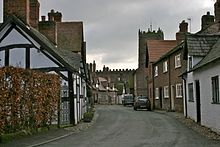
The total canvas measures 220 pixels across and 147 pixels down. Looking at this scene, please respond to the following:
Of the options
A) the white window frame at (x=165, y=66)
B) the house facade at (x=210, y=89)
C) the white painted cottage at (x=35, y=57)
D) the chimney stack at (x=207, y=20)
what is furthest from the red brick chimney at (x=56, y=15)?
the house facade at (x=210, y=89)

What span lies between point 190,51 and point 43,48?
958 cm

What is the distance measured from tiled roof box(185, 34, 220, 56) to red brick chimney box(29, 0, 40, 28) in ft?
38.2

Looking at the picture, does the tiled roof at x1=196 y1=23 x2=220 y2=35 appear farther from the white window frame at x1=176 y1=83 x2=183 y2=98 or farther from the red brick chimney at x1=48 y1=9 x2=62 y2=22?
the red brick chimney at x1=48 y1=9 x2=62 y2=22

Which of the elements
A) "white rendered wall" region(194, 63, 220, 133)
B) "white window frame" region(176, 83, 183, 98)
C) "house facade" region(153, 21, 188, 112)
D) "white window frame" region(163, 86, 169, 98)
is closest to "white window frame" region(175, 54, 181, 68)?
"house facade" region(153, 21, 188, 112)

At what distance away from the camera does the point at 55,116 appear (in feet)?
72.3

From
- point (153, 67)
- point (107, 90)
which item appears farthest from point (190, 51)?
point (107, 90)

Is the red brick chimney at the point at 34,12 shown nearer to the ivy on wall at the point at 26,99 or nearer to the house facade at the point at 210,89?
the ivy on wall at the point at 26,99

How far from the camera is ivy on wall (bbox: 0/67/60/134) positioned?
16.5 metres

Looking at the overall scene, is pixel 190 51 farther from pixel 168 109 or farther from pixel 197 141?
pixel 168 109

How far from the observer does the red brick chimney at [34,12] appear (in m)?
30.2

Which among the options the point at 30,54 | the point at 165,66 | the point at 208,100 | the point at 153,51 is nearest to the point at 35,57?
the point at 30,54

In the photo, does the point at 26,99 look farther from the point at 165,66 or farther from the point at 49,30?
the point at 165,66

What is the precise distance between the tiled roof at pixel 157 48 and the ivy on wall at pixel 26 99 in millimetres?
31259

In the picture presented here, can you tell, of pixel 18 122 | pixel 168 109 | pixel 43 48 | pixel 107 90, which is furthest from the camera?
pixel 107 90
